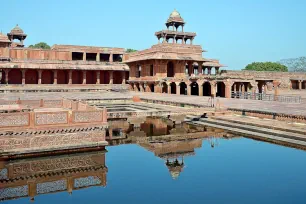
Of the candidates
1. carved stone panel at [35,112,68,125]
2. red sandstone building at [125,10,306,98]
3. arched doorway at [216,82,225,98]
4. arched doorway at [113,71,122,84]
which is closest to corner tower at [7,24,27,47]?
arched doorway at [113,71,122,84]

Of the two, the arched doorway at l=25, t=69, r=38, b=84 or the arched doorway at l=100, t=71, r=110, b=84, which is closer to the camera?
the arched doorway at l=25, t=69, r=38, b=84

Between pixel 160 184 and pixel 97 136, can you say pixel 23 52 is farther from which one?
pixel 160 184

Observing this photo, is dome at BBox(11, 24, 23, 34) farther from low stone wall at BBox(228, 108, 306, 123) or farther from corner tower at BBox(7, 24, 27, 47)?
low stone wall at BBox(228, 108, 306, 123)

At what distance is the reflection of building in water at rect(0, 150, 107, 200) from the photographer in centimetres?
670

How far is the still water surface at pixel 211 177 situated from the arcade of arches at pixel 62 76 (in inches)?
1119

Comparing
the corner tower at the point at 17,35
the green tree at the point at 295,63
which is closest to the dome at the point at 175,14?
the corner tower at the point at 17,35

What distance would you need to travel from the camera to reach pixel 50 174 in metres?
7.56

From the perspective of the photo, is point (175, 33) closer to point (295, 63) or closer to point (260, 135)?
point (260, 135)

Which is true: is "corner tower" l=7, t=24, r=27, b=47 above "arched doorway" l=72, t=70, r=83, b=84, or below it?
above

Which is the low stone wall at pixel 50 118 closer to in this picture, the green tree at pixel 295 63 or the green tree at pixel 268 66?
the green tree at pixel 268 66

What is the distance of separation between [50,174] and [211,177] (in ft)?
12.6

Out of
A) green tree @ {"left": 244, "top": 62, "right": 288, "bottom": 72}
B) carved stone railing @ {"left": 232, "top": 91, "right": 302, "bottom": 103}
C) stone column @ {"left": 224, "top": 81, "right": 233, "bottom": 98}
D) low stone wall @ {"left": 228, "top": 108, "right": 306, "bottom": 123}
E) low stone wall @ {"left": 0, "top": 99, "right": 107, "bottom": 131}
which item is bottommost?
low stone wall @ {"left": 228, "top": 108, "right": 306, "bottom": 123}

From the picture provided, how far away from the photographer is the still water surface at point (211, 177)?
20.2ft

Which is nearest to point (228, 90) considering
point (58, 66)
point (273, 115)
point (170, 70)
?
point (170, 70)
